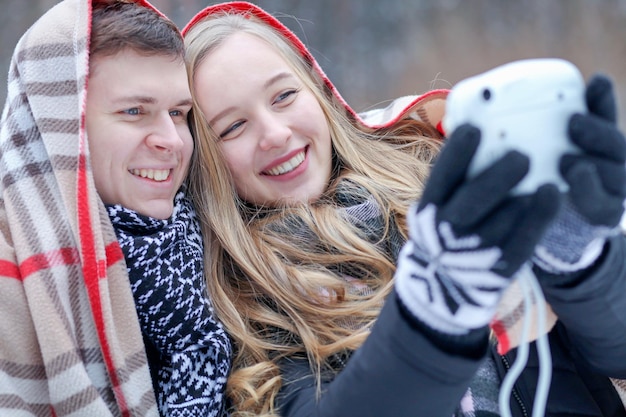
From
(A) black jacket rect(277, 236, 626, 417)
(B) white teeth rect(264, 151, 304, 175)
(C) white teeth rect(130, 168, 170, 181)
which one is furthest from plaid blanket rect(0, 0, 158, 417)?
(B) white teeth rect(264, 151, 304, 175)

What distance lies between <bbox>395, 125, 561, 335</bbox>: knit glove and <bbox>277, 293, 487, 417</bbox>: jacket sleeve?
50 millimetres

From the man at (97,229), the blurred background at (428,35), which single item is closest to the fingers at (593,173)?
the man at (97,229)

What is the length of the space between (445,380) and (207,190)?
83 cm

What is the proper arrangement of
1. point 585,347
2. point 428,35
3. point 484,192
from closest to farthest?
point 484,192 → point 585,347 → point 428,35

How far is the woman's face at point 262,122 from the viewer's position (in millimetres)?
1529

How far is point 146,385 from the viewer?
4.12ft

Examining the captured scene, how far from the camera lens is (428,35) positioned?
16.4ft

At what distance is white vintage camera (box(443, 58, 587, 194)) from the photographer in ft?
2.59

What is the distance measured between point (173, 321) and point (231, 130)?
0.46 m

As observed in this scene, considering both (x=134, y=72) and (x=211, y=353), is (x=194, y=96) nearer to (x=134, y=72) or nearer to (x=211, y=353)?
(x=134, y=72)

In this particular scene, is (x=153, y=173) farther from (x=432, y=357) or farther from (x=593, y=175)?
(x=593, y=175)

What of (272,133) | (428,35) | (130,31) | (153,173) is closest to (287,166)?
(272,133)

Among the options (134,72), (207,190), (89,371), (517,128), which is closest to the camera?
(517,128)

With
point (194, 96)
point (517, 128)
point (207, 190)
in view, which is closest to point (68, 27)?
point (194, 96)
